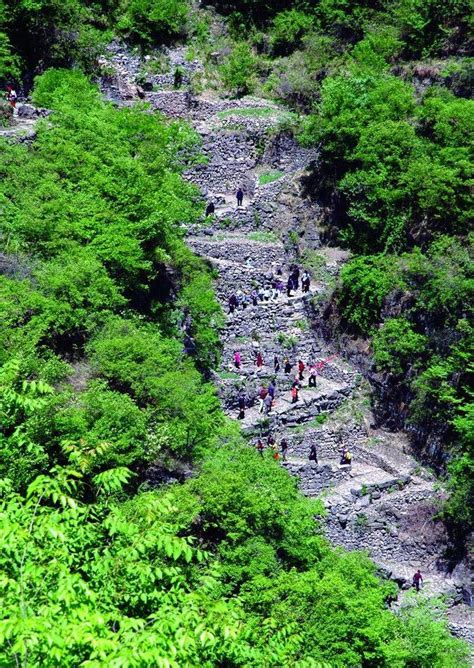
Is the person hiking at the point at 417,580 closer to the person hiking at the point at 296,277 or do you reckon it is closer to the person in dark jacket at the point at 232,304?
the person in dark jacket at the point at 232,304

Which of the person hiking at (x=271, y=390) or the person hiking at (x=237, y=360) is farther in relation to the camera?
the person hiking at (x=237, y=360)

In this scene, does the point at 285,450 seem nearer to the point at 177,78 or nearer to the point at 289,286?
the point at 289,286

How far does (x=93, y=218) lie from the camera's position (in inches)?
993

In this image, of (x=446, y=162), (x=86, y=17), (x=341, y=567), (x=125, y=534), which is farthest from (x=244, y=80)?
(x=125, y=534)

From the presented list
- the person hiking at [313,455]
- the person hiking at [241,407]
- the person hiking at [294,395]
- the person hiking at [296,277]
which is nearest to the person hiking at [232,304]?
the person hiking at [296,277]

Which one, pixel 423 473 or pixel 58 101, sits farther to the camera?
pixel 58 101

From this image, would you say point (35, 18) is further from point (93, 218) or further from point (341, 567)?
point (341, 567)

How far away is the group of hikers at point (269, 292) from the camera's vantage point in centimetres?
2906

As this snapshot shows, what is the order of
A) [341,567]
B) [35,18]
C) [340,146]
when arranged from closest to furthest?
[341,567]
[340,146]
[35,18]

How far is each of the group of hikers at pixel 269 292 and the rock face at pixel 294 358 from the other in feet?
0.46

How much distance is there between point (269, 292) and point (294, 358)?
2742mm

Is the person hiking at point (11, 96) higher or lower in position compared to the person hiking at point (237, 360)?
higher

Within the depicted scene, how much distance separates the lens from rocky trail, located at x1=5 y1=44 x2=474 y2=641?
24.9 metres

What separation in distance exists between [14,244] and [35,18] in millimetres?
17980
